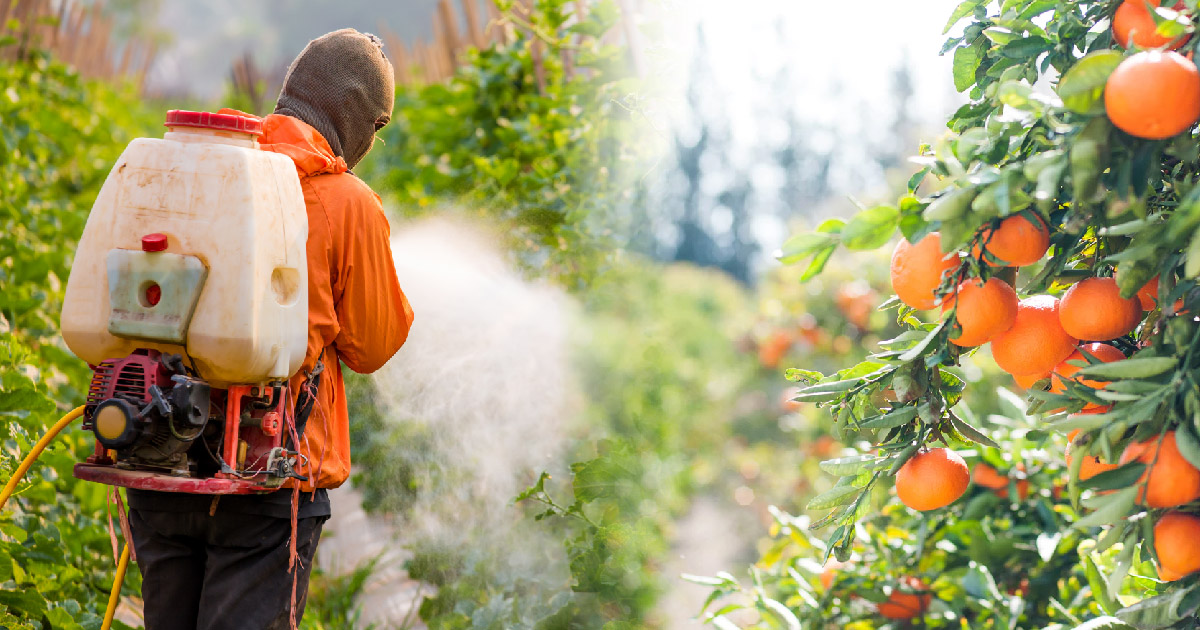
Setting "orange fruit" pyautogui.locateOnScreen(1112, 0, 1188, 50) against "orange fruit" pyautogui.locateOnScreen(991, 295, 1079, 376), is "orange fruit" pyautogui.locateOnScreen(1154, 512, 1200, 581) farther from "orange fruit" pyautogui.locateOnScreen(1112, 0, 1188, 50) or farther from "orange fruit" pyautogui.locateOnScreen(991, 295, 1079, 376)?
"orange fruit" pyautogui.locateOnScreen(1112, 0, 1188, 50)

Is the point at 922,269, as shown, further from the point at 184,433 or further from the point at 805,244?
the point at 184,433

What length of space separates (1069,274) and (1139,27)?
0.36 metres

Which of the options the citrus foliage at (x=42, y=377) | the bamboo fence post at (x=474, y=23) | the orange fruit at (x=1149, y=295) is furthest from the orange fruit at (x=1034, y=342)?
the bamboo fence post at (x=474, y=23)

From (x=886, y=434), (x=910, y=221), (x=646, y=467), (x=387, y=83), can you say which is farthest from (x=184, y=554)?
(x=646, y=467)

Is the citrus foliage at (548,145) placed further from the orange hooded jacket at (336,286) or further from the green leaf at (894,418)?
the green leaf at (894,418)

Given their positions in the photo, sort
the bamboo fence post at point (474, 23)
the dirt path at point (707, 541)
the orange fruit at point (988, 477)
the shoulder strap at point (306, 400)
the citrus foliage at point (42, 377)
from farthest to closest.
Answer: the bamboo fence post at point (474, 23) → the dirt path at point (707, 541) → the orange fruit at point (988, 477) → the citrus foliage at point (42, 377) → the shoulder strap at point (306, 400)

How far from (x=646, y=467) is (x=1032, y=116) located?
3155 millimetres

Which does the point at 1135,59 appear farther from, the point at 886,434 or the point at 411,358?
the point at 411,358

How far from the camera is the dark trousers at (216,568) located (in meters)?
1.74

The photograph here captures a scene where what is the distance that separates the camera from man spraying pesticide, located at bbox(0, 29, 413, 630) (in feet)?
5.15

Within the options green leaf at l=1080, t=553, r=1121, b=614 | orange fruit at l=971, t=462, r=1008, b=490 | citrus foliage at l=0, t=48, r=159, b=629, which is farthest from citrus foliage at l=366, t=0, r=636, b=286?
green leaf at l=1080, t=553, r=1121, b=614

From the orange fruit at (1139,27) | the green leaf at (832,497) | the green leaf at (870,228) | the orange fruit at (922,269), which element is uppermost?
the orange fruit at (1139,27)

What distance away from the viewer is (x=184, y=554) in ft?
5.93

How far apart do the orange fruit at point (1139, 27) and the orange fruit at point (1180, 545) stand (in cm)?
62
